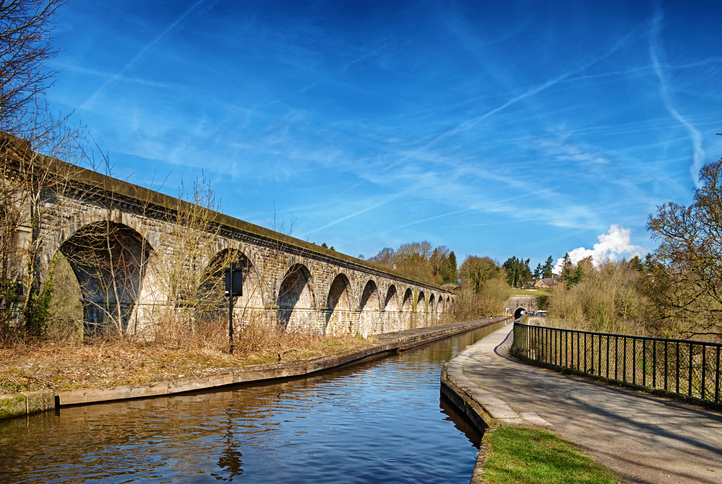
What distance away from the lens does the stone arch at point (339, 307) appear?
2536 cm

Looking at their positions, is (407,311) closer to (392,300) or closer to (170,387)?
(392,300)

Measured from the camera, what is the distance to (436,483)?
4.55m

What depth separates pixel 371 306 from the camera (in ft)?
101

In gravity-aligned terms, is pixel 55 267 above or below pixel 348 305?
above

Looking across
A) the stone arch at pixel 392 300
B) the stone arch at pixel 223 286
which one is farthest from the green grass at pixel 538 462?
the stone arch at pixel 392 300

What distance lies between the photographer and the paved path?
4125 millimetres

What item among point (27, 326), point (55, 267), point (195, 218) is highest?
point (195, 218)

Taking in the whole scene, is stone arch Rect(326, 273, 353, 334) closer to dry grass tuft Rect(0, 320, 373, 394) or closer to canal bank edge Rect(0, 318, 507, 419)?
canal bank edge Rect(0, 318, 507, 419)

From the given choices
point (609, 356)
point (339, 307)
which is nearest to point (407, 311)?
point (339, 307)

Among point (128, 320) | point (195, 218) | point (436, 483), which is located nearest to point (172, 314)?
point (128, 320)

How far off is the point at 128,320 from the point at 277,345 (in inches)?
146

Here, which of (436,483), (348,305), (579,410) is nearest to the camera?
(436,483)

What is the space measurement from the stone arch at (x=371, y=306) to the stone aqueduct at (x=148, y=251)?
15.7 ft

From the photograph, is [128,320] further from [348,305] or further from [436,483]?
[348,305]
